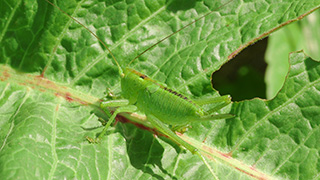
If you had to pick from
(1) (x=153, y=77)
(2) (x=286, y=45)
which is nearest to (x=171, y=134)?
(1) (x=153, y=77)

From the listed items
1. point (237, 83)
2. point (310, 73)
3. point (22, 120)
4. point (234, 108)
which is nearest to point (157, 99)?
point (234, 108)

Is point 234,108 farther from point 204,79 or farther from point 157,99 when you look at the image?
point 157,99

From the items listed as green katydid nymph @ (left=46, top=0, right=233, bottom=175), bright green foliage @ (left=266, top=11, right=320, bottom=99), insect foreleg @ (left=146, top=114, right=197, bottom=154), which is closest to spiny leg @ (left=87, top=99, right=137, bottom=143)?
green katydid nymph @ (left=46, top=0, right=233, bottom=175)

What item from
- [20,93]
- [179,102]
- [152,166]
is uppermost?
[20,93]

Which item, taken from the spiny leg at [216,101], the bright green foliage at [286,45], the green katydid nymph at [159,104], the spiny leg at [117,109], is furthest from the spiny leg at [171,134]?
the bright green foliage at [286,45]

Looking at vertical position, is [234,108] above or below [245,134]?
above

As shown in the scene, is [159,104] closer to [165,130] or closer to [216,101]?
[165,130]
